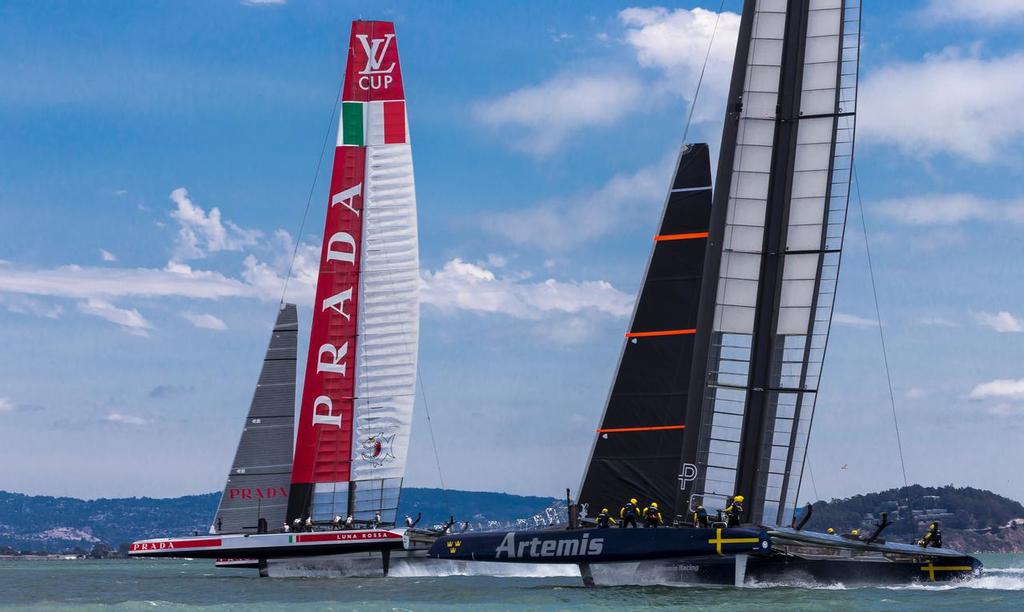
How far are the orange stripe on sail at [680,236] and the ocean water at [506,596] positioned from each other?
6.25 m

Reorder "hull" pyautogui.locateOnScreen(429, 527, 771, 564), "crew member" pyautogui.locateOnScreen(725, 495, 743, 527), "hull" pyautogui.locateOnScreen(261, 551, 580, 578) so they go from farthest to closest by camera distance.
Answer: "hull" pyautogui.locateOnScreen(261, 551, 580, 578), "crew member" pyautogui.locateOnScreen(725, 495, 743, 527), "hull" pyautogui.locateOnScreen(429, 527, 771, 564)

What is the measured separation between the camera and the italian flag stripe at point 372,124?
110 ft

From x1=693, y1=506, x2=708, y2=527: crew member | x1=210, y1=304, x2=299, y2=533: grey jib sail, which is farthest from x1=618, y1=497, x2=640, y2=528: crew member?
x1=210, y1=304, x2=299, y2=533: grey jib sail

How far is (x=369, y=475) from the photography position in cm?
3312

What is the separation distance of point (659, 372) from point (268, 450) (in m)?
10.5

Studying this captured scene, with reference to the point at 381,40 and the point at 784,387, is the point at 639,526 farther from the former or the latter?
the point at 381,40

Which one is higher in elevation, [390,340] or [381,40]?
[381,40]

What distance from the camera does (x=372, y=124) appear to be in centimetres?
3375

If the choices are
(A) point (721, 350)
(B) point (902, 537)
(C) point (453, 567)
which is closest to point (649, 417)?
(A) point (721, 350)

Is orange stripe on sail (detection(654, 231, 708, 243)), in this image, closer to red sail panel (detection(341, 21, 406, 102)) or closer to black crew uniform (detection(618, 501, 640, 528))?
black crew uniform (detection(618, 501, 640, 528))

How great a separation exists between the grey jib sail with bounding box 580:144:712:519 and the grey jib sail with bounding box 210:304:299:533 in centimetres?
922

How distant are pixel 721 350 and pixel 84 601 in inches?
502

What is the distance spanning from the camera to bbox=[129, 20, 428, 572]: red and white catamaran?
108 ft

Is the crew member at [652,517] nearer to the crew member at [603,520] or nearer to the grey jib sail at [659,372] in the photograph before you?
the crew member at [603,520]
